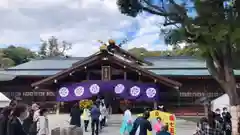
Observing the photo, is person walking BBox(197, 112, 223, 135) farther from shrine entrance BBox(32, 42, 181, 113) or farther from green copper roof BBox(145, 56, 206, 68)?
green copper roof BBox(145, 56, 206, 68)

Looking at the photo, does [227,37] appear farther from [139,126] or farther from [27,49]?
[27,49]

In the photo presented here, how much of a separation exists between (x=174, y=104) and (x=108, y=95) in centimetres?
511

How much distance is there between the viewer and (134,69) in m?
27.0

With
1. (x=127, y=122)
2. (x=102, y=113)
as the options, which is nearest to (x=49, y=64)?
(x=102, y=113)

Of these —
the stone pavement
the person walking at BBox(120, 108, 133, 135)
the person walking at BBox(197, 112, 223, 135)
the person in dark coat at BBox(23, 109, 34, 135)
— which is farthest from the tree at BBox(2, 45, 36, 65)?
the person walking at BBox(197, 112, 223, 135)

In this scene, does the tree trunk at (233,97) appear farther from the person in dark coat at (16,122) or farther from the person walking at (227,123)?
the person in dark coat at (16,122)

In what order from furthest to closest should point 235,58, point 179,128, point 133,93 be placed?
1. point 133,93
2. point 179,128
3. point 235,58

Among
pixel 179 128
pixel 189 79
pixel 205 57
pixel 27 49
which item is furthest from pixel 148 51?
pixel 205 57

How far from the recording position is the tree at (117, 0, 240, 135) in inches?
463

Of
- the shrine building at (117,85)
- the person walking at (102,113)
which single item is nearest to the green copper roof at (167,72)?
→ the shrine building at (117,85)

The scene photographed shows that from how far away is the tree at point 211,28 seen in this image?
1176 cm

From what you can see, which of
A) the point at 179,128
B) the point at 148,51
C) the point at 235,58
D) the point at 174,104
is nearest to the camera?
the point at 235,58

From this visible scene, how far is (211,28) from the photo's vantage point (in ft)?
38.9

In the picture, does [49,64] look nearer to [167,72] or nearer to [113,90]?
[113,90]
